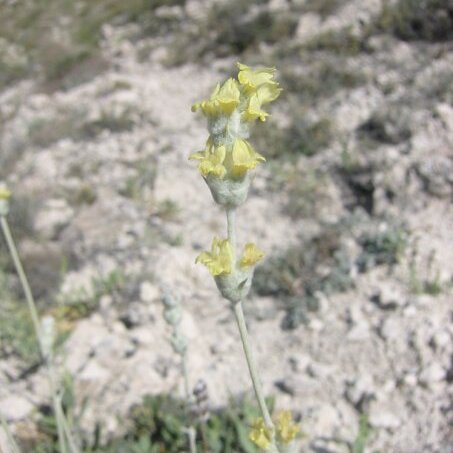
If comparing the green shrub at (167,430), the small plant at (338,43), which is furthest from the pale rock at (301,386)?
the small plant at (338,43)

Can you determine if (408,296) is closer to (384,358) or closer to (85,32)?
(384,358)

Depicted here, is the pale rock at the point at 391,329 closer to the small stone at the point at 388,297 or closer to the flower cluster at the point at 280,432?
the small stone at the point at 388,297

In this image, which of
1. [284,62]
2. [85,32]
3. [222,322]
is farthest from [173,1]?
[222,322]

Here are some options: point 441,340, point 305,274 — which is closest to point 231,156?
point 441,340

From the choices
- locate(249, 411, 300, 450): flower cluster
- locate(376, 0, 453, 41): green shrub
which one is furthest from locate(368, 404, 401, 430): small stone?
locate(376, 0, 453, 41): green shrub

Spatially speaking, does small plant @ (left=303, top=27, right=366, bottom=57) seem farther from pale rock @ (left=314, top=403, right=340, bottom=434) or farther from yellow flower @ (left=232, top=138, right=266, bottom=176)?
yellow flower @ (left=232, top=138, right=266, bottom=176)
